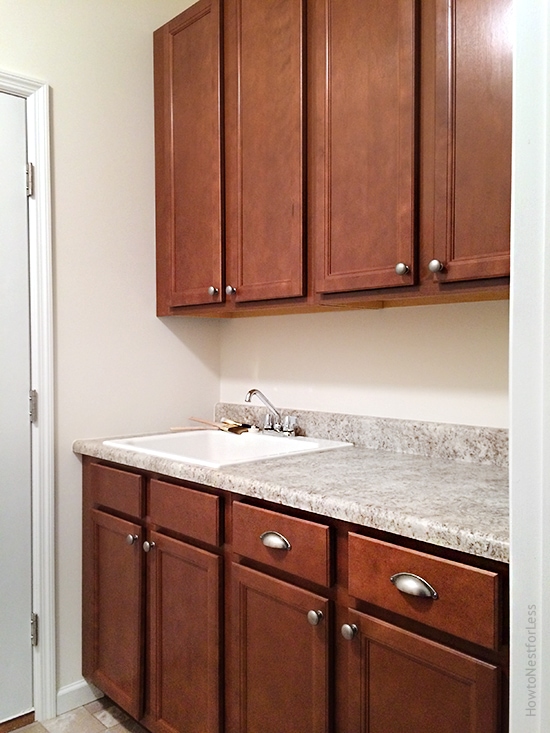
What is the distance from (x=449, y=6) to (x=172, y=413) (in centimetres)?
167

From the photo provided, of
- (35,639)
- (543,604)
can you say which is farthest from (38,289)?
(543,604)

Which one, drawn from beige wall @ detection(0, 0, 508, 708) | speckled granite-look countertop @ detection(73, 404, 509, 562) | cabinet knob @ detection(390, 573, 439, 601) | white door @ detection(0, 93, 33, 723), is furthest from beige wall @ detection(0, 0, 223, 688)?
cabinet knob @ detection(390, 573, 439, 601)

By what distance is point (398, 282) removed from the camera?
1.49 m

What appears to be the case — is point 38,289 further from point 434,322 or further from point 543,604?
point 543,604

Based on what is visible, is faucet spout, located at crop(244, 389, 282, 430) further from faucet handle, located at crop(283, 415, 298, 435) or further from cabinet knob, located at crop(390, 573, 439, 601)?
cabinet knob, located at crop(390, 573, 439, 601)

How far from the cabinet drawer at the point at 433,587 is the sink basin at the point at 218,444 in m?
0.74

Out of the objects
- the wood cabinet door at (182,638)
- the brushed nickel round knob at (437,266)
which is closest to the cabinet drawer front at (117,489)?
the wood cabinet door at (182,638)

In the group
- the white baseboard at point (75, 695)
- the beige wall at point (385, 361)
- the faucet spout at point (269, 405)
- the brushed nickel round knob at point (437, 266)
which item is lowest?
the white baseboard at point (75, 695)

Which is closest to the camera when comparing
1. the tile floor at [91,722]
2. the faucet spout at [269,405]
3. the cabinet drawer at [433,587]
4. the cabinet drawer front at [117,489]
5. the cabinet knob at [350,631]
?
the cabinet drawer at [433,587]

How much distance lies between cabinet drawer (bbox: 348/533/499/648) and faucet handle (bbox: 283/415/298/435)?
3.18 ft

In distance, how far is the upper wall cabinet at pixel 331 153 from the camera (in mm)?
1331

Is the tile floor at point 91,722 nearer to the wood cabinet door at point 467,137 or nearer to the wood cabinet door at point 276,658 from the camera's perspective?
the wood cabinet door at point 276,658

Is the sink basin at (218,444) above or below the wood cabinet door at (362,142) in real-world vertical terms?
below

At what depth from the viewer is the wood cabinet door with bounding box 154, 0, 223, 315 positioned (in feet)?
6.63
